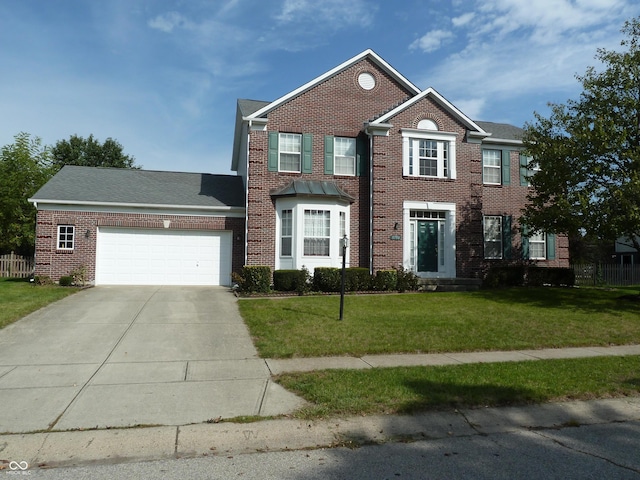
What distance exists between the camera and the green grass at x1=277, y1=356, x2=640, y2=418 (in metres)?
5.74

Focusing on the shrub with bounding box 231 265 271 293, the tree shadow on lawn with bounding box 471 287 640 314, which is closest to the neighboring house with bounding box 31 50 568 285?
the shrub with bounding box 231 265 271 293

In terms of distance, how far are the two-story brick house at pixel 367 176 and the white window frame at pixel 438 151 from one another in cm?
4

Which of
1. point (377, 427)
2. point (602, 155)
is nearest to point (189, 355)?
point (377, 427)

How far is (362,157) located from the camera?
17844 millimetres

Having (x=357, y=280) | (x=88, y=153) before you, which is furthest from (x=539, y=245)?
(x=88, y=153)

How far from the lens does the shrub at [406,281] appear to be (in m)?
16.1

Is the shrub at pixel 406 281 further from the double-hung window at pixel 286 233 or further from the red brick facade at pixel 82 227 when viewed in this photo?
the red brick facade at pixel 82 227

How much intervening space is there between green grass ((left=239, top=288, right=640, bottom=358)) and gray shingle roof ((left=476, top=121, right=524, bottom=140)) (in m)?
7.77

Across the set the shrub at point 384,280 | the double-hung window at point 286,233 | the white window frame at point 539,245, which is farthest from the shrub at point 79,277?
the white window frame at point 539,245

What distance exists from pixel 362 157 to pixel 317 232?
3.48 meters

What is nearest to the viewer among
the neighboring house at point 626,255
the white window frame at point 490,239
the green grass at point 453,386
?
the green grass at point 453,386

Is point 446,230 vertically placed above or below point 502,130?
below

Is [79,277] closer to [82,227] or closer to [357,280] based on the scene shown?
[82,227]

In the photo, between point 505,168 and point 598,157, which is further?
point 505,168
